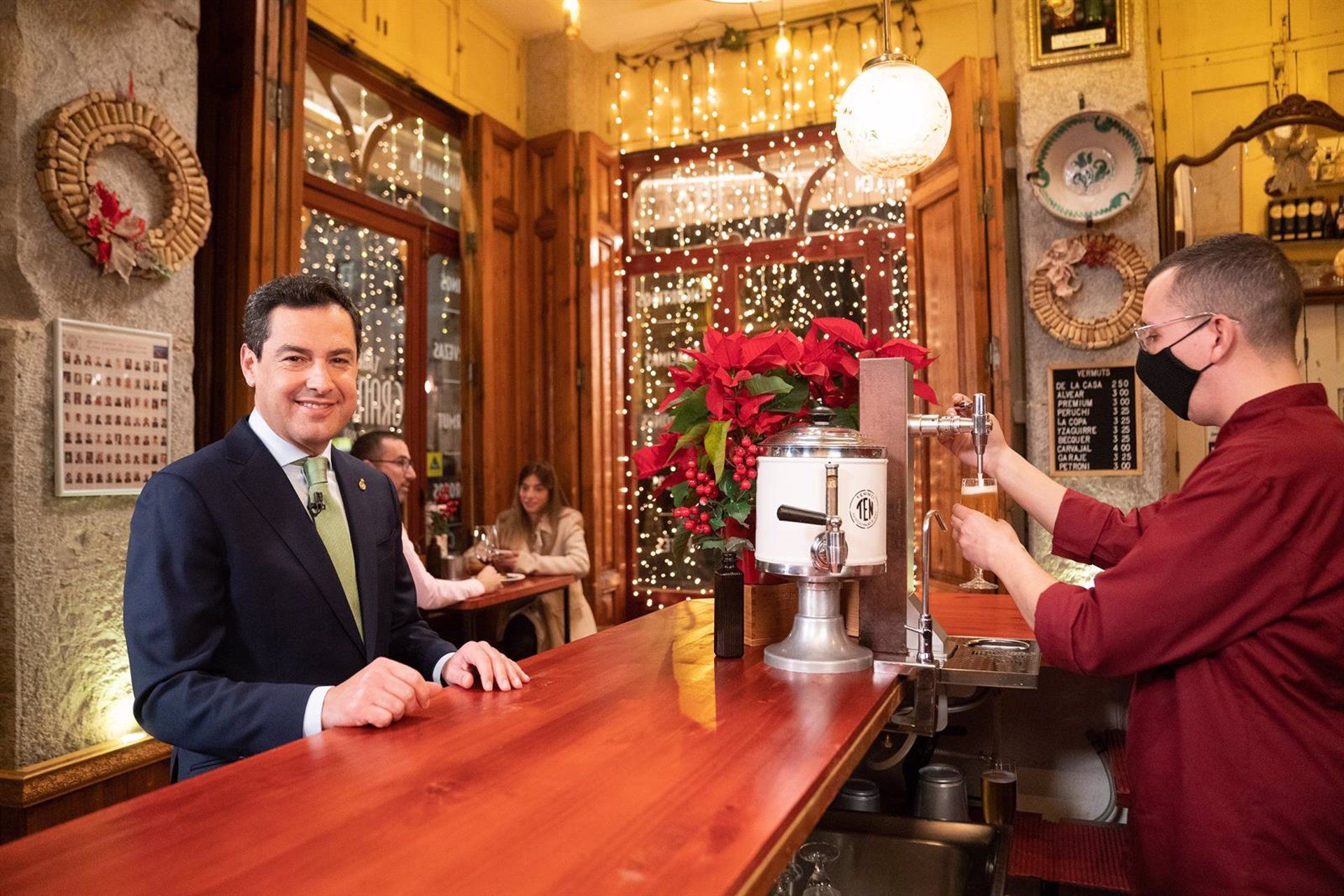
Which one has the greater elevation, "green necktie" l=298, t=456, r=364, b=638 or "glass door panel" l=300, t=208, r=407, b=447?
"glass door panel" l=300, t=208, r=407, b=447

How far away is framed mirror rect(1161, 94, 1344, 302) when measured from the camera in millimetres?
4109

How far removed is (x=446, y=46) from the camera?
211 inches

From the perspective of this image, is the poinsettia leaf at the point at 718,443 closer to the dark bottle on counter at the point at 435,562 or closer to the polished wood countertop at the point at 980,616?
the polished wood countertop at the point at 980,616

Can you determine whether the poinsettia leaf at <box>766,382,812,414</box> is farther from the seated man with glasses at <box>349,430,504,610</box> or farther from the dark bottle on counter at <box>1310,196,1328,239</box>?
the dark bottle on counter at <box>1310,196,1328,239</box>

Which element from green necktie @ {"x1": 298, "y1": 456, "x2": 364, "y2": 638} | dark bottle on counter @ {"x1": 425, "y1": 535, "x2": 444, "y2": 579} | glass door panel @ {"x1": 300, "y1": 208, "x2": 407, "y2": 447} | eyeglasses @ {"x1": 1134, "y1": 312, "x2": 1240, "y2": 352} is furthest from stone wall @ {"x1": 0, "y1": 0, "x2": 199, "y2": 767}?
eyeglasses @ {"x1": 1134, "y1": 312, "x2": 1240, "y2": 352}

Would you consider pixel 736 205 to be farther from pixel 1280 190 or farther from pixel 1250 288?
pixel 1250 288

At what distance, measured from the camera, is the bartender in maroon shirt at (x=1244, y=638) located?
1.27 meters

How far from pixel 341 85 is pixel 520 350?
182 cm

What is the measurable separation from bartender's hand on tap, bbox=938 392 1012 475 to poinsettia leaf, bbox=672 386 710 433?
46 cm

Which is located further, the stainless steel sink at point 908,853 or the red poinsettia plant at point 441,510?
the red poinsettia plant at point 441,510

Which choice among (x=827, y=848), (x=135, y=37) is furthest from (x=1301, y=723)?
(x=135, y=37)

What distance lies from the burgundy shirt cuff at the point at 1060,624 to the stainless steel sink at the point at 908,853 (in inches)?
12.5

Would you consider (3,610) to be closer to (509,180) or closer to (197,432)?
(197,432)

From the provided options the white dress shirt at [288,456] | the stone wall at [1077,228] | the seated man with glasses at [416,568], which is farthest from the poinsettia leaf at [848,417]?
the stone wall at [1077,228]
